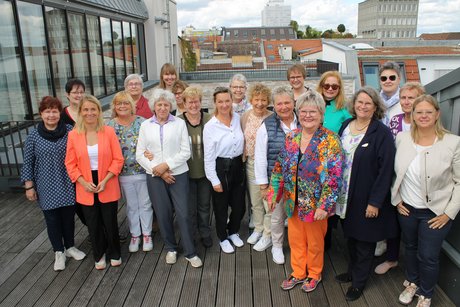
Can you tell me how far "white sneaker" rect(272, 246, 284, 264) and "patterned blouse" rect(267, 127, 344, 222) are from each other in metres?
0.75

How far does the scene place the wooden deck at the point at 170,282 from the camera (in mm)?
2873

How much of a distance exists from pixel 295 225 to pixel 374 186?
0.68m

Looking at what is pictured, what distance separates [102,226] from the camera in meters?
3.35

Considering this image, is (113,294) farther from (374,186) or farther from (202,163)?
(374,186)

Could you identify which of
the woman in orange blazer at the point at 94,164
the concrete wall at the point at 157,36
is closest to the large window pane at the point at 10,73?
the woman in orange blazer at the point at 94,164

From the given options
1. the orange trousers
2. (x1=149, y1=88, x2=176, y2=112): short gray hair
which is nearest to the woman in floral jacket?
the orange trousers

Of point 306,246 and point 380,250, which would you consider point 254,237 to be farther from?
point 380,250

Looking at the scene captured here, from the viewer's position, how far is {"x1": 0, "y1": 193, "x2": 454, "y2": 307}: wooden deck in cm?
287

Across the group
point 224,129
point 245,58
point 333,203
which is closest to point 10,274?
point 224,129

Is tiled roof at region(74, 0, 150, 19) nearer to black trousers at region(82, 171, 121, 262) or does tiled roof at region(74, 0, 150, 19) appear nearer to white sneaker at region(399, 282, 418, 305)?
black trousers at region(82, 171, 121, 262)

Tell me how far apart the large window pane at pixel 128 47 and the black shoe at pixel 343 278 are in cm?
981

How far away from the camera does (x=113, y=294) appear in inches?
117

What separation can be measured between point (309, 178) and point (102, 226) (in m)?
1.91

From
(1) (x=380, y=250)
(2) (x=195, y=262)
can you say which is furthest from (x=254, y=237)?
(1) (x=380, y=250)
